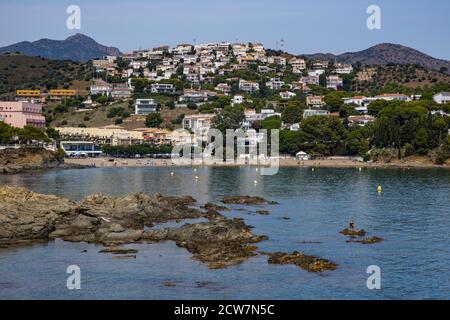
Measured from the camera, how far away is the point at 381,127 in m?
94.4

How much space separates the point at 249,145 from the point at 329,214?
62.8 m

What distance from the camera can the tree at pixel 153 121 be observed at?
129375mm

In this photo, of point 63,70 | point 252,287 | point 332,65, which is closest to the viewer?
point 252,287

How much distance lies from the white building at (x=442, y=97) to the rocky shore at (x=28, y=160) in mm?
59048

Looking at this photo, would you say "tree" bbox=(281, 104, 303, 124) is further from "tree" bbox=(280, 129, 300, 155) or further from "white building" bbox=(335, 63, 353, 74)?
"white building" bbox=(335, 63, 353, 74)

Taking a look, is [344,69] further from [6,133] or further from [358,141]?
[6,133]

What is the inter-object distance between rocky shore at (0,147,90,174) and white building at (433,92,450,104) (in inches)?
2325

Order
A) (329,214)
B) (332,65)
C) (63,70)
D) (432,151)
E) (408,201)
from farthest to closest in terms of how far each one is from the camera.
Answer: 1. (332,65)
2. (63,70)
3. (432,151)
4. (408,201)
5. (329,214)

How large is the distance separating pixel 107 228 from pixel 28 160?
2332 inches

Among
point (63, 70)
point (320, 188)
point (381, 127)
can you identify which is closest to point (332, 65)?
point (63, 70)

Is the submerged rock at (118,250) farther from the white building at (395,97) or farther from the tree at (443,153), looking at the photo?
the white building at (395,97)

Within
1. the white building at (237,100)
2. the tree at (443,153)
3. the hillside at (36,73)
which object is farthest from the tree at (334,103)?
the hillside at (36,73)

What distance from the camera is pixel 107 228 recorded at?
33781 mm

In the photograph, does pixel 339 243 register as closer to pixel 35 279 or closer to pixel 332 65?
pixel 35 279
